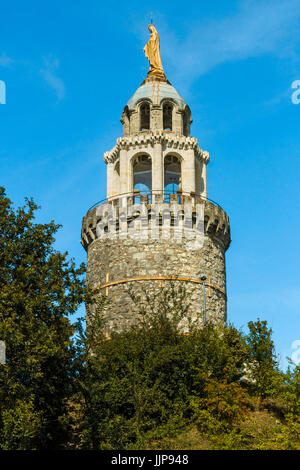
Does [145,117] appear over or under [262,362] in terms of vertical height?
over

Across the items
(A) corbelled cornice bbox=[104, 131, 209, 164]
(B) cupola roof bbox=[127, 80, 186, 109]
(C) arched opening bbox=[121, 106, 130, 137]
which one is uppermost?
(B) cupola roof bbox=[127, 80, 186, 109]

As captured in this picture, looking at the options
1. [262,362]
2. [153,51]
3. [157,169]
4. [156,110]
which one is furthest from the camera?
[153,51]

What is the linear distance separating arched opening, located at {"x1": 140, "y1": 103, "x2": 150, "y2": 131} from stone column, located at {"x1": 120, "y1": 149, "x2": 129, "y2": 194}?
2.96m

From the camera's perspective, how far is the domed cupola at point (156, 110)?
135ft

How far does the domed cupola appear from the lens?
41.0 metres

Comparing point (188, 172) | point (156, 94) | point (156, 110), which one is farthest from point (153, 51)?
point (188, 172)

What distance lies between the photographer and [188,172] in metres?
40.2

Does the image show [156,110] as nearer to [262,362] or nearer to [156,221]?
[156,221]

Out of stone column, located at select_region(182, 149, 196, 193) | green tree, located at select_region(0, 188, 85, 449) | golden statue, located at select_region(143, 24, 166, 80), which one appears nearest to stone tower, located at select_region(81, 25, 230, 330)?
stone column, located at select_region(182, 149, 196, 193)

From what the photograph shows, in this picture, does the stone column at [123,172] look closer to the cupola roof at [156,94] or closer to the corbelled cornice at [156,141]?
the corbelled cornice at [156,141]

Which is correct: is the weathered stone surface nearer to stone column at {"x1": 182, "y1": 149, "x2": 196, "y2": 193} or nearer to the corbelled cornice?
stone column at {"x1": 182, "y1": 149, "x2": 196, "y2": 193}

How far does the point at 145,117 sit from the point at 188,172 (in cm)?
541

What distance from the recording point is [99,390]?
26422 mm

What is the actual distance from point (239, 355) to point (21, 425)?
11785mm
